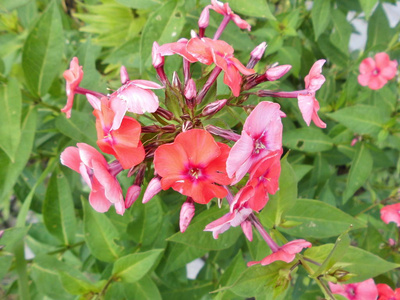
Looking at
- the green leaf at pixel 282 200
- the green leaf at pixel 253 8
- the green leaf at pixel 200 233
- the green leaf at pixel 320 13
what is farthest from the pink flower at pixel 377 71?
the green leaf at pixel 200 233

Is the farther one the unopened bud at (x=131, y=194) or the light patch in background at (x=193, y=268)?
the light patch in background at (x=193, y=268)

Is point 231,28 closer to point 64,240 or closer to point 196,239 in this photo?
point 196,239

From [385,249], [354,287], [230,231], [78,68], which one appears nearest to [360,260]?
[354,287]

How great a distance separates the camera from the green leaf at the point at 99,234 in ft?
4.10

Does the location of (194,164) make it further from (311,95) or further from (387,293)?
(387,293)

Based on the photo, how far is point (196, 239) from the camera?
108cm

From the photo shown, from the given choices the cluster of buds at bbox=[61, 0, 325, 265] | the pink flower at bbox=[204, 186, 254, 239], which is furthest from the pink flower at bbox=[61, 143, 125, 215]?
the pink flower at bbox=[204, 186, 254, 239]

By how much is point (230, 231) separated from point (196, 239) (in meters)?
0.15

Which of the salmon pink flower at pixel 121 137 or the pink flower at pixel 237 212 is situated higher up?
the salmon pink flower at pixel 121 137

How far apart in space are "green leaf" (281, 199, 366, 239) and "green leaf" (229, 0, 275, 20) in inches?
24.2

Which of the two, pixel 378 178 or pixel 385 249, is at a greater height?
pixel 385 249

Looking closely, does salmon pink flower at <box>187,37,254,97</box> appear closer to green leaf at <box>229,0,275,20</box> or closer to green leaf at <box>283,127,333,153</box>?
green leaf at <box>229,0,275,20</box>

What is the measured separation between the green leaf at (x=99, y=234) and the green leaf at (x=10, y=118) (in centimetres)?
31

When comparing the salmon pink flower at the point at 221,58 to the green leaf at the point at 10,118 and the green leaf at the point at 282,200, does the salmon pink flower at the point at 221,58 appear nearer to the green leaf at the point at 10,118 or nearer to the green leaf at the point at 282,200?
the green leaf at the point at 282,200
